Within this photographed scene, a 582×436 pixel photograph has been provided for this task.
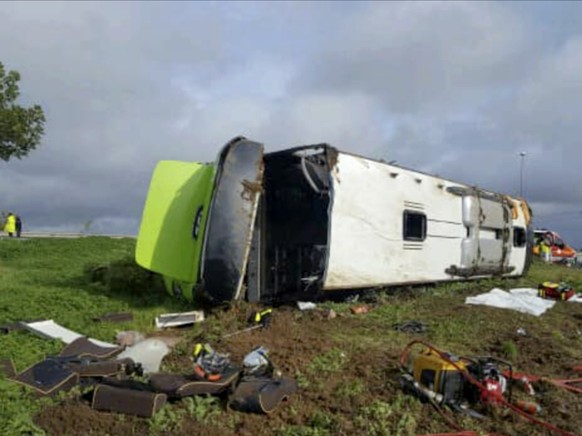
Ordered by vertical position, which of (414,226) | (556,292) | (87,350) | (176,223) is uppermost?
(414,226)

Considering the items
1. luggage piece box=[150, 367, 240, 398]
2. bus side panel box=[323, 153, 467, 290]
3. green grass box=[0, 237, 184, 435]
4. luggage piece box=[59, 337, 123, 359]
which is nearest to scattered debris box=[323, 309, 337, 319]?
bus side panel box=[323, 153, 467, 290]

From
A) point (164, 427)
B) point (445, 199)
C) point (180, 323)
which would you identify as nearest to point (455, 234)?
point (445, 199)

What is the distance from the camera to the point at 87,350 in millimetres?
5613

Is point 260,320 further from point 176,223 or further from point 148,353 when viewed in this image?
point 176,223

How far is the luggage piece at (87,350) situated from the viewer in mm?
5464

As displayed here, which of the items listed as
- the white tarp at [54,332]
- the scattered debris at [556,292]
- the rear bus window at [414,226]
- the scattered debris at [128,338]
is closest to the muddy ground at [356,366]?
the scattered debris at [128,338]

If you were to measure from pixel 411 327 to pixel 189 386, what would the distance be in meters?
3.71

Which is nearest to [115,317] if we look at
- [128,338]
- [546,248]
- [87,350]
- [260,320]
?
[128,338]

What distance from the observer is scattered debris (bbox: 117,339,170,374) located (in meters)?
5.35

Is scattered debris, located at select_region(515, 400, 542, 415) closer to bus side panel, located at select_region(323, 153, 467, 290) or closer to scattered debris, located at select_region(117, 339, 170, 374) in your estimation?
scattered debris, located at select_region(117, 339, 170, 374)

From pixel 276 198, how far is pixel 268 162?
2.35 ft

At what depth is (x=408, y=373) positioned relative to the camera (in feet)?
15.9

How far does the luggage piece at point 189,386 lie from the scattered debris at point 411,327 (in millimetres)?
3267

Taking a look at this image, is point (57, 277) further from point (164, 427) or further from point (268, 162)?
point (164, 427)
